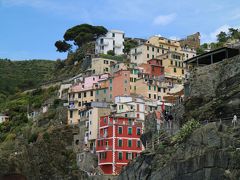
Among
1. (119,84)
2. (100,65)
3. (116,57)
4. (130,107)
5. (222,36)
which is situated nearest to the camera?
(130,107)

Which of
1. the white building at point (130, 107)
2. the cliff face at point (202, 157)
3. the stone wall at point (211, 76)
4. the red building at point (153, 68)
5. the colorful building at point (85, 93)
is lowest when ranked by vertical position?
the cliff face at point (202, 157)

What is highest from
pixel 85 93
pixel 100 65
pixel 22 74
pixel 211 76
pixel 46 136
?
pixel 22 74

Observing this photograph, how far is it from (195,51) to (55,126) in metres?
45.5

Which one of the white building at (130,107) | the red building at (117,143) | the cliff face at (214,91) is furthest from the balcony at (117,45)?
the cliff face at (214,91)

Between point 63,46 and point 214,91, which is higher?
point 63,46

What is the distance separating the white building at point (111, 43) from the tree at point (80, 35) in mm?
10452

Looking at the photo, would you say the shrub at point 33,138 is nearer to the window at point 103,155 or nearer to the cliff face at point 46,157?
the cliff face at point 46,157

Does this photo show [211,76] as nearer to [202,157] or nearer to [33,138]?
[202,157]

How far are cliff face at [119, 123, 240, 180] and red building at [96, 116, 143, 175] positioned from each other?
32665 millimetres

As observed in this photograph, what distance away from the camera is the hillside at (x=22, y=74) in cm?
14100

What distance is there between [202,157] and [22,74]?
139 metres

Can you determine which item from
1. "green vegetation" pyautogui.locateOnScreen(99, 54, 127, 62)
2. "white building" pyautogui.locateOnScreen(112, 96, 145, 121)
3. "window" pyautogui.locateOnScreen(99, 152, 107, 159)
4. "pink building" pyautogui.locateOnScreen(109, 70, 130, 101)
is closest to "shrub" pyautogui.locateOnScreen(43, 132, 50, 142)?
"window" pyautogui.locateOnScreen(99, 152, 107, 159)

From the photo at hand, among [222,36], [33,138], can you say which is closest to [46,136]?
[33,138]

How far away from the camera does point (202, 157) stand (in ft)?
112
